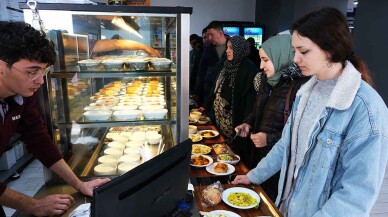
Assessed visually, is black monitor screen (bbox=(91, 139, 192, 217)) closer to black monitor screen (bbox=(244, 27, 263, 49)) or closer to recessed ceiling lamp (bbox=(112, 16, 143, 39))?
recessed ceiling lamp (bbox=(112, 16, 143, 39))

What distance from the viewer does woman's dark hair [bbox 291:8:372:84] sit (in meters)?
1.39

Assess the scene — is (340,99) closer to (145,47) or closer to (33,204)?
(145,47)

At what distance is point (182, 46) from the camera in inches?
65.7

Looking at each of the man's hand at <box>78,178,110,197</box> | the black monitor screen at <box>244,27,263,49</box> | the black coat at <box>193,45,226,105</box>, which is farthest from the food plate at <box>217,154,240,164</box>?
the black monitor screen at <box>244,27,263,49</box>

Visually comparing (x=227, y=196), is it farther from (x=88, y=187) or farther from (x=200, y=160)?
(x=88, y=187)

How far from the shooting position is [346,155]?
1349mm

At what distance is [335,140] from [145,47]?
58.1 inches

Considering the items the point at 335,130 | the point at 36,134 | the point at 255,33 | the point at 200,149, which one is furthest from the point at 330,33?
the point at 255,33

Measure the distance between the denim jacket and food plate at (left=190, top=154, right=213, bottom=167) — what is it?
87 cm

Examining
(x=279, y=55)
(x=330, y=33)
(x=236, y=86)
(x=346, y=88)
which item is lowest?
(x=236, y=86)

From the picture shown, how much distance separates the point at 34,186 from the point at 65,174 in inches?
115

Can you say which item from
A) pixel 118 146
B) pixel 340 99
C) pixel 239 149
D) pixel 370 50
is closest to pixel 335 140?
pixel 340 99

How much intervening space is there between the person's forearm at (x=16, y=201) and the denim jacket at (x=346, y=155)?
1480mm

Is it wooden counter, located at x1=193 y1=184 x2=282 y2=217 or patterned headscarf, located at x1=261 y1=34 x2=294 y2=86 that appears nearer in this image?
wooden counter, located at x1=193 y1=184 x2=282 y2=217
